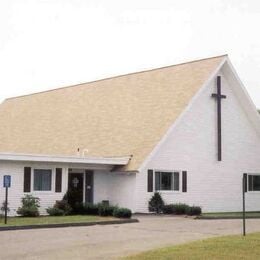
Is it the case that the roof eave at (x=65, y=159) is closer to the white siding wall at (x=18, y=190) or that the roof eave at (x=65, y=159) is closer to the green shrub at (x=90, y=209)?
the white siding wall at (x=18, y=190)

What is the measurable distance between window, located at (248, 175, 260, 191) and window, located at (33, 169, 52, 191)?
43.7ft

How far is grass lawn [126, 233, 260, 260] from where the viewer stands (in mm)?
14062

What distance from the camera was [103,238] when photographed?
19219 millimetres

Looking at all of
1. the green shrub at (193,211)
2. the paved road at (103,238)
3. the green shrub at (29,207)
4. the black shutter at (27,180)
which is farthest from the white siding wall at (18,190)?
the green shrub at (193,211)

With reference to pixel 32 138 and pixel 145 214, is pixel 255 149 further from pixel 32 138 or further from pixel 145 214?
pixel 32 138

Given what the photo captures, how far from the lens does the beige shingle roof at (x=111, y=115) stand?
110 feet

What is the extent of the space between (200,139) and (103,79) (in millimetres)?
10091

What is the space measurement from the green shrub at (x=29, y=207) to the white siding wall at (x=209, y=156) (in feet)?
18.1

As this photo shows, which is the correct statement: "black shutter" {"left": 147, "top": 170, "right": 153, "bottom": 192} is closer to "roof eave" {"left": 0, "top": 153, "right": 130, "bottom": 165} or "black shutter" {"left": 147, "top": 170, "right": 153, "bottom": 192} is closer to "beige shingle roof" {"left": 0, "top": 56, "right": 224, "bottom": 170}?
"beige shingle roof" {"left": 0, "top": 56, "right": 224, "bottom": 170}

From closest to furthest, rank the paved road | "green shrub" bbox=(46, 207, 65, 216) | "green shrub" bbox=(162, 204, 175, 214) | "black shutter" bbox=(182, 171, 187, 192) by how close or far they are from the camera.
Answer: the paved road → "green shrub" bbox=(46, 207, 65, 216) → "green shrub" bbox=(162, 204, 175, 214) → "black shutter" bbox=(182, 171, 187, 192)

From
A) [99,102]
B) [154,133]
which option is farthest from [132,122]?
[99,102]

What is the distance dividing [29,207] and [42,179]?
6.78 feet

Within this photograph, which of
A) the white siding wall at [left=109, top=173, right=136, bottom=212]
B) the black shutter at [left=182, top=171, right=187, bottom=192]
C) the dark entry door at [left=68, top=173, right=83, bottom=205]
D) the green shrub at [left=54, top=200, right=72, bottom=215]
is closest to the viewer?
the green shrub at [left=54, top=200, right=72, bottom=215]

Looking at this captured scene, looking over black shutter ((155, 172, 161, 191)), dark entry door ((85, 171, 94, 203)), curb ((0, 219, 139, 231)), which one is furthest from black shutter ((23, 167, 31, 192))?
black shutter ((155, 172, 161, 191))
